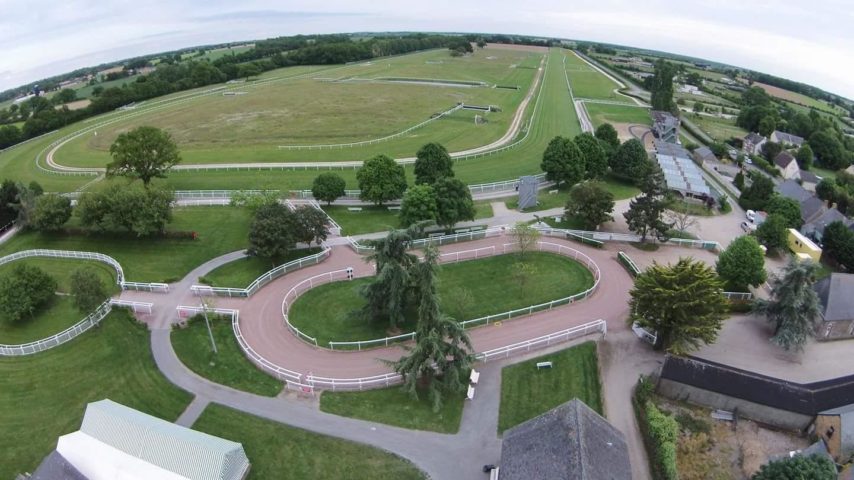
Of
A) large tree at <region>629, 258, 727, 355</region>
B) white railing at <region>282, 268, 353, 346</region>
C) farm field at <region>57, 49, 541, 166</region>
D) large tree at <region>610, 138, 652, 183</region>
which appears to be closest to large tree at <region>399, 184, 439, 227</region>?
white railing at <region>282, 268, 353, 346</region>

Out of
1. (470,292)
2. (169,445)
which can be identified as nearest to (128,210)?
(169,445)

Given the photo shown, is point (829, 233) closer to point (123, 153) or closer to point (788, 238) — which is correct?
point (788, 238)

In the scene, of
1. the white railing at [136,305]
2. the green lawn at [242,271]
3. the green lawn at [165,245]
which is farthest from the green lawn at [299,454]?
the green lawn at [165,245]

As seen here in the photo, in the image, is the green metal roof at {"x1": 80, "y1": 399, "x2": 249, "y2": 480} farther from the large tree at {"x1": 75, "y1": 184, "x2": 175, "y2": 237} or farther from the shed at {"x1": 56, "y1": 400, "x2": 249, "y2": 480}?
the large tree at {"x1": 75, "y1": 184, "x2": 175, "y2": 237}

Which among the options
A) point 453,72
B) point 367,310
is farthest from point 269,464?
point 453,72

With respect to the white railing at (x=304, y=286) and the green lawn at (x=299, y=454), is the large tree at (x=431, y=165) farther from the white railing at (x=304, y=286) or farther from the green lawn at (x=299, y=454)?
the green lawn at (x=299, y=454)
